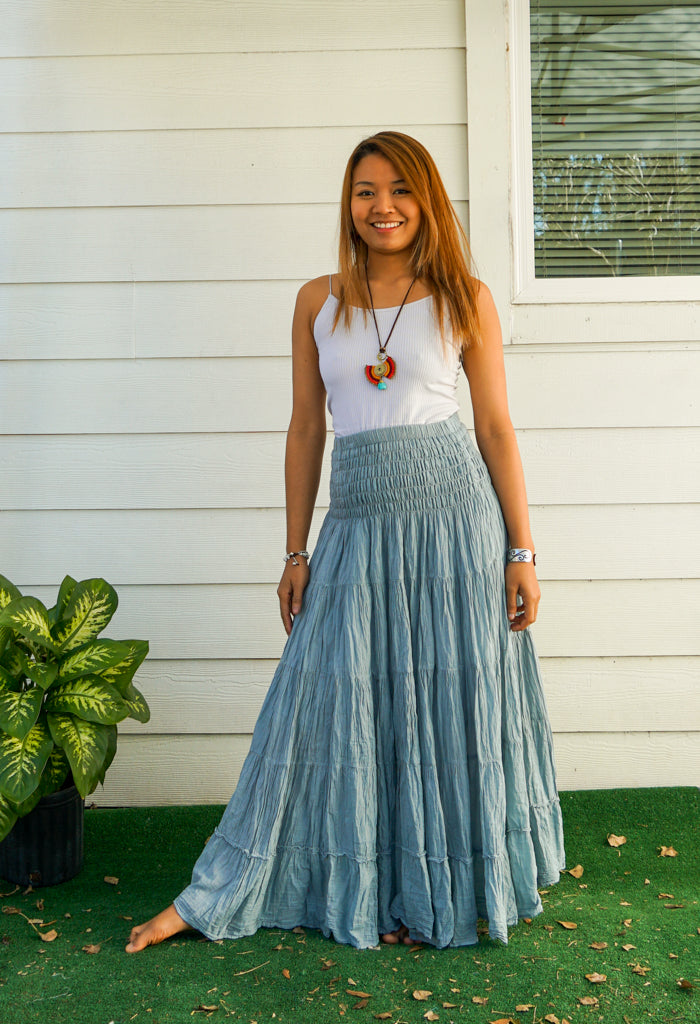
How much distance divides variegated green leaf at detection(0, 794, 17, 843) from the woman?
1.30 ft

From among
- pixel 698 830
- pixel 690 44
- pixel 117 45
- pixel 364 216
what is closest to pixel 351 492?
pixel 364 216

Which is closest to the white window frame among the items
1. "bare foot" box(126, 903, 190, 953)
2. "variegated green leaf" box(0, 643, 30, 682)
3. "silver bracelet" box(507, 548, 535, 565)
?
"silver bracelet" box(507, 548, 535, 565)

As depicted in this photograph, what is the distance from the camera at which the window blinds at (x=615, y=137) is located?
2623 millimetres

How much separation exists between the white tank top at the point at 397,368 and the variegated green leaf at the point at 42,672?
0.87 m

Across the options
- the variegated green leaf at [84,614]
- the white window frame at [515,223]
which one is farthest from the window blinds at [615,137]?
the variegated green leaf at [84,614]

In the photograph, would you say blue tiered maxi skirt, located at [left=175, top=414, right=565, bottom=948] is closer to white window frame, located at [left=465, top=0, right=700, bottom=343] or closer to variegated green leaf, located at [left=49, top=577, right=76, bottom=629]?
variegated green leaf, located at [left=49, top=577, right=76, bottom=629]

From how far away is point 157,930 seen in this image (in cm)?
184

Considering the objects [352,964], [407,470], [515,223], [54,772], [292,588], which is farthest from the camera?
[515,223]

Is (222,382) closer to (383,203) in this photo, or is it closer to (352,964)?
(383,203)

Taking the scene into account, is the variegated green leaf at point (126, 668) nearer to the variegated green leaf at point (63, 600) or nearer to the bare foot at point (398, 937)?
the variegated green leaf at point (63, 600)

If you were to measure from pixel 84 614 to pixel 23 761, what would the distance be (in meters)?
0.37

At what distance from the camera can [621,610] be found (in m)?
2.65

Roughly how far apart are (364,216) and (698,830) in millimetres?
1810

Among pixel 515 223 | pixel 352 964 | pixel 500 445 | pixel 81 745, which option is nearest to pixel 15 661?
pixel 81 745
